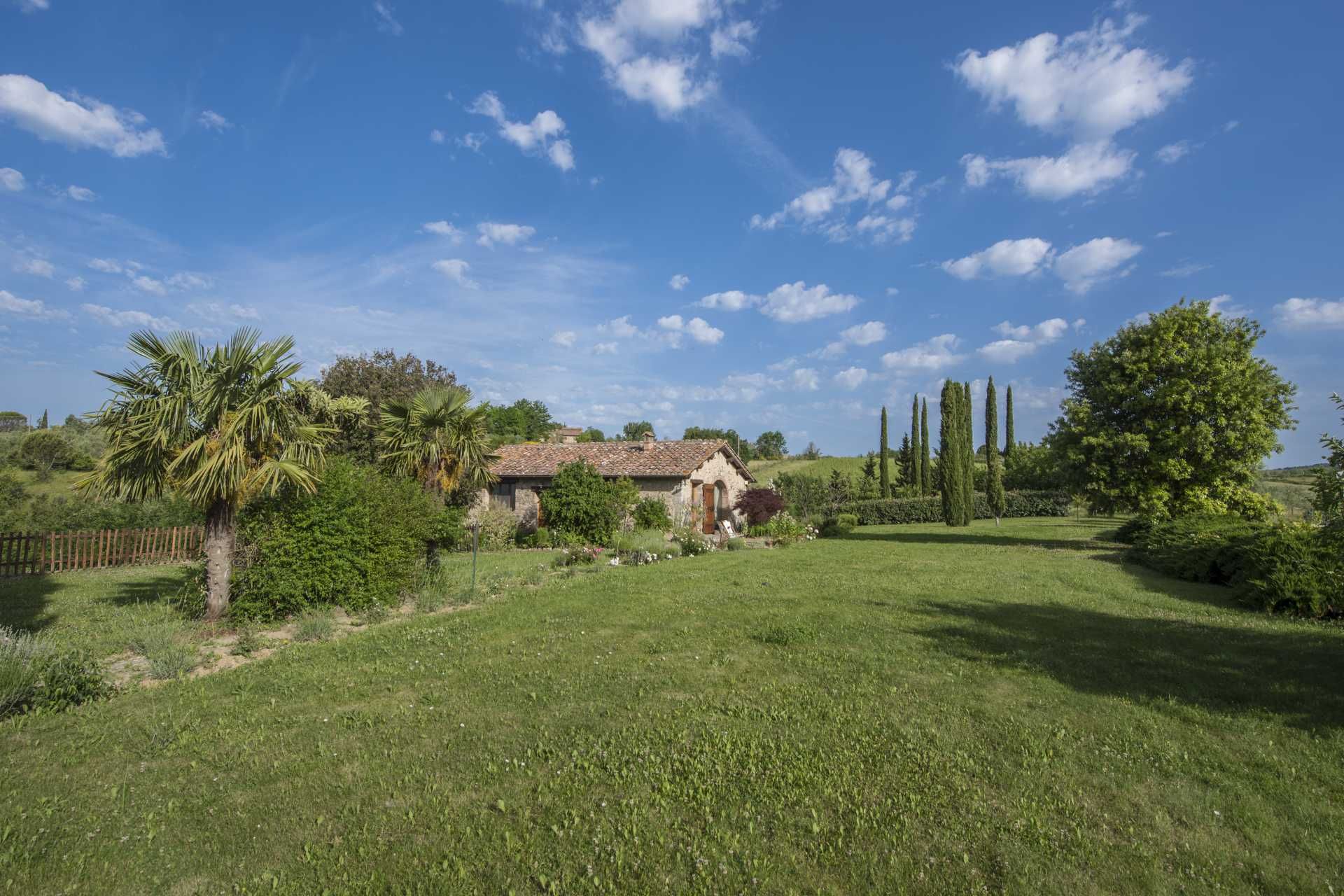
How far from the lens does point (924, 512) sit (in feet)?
123

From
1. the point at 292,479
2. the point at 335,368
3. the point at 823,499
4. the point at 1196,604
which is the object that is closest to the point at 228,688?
the point at 292,479

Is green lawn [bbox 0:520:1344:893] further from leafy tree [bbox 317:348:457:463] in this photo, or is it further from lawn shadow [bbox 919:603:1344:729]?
leafy tree [bbox 317:348:457:463]

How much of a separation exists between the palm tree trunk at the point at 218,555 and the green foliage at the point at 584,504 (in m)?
12.8

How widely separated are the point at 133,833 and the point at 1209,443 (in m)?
23.9

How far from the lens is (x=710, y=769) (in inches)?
174

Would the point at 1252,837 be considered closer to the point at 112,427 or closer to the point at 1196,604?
the point at 1196,604

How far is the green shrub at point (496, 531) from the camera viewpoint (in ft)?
74.5

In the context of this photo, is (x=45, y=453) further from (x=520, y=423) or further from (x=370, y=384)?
(x=520, y=423)

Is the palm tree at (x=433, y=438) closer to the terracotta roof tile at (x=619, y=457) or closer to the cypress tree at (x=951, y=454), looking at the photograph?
the terracotta roof tile at (x=619, y=457)

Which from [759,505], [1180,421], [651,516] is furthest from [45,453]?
[1180,421]

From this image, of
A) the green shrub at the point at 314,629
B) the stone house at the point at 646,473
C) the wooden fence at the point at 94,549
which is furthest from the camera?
the stone house at the point at 646,473

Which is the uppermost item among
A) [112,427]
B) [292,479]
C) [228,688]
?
[112,427]

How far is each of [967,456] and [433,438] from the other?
2495 centimetres

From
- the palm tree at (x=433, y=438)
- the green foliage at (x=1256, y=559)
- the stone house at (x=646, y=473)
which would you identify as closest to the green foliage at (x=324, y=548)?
the palm tree at (x=433, y=438)
